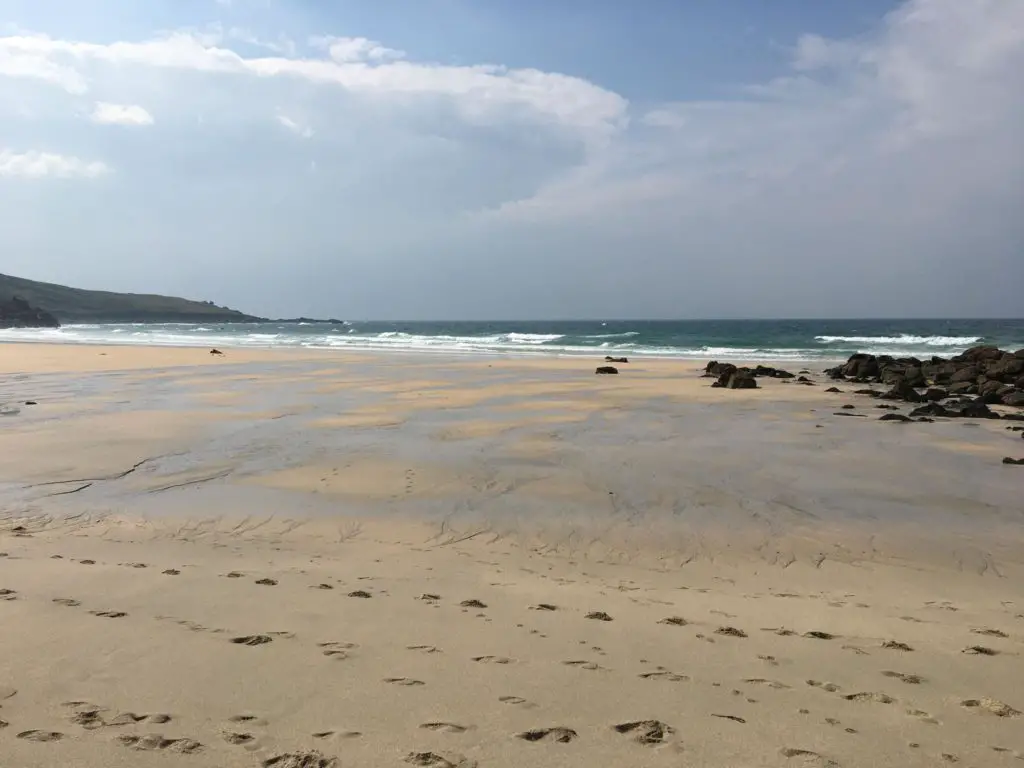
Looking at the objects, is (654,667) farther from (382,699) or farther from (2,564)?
(2,564)

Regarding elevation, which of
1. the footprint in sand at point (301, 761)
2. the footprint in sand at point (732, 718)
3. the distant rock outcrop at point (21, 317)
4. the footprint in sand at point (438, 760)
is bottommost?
the footprint in sand at point (732, 718)

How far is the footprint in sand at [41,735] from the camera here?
2643 millimetres

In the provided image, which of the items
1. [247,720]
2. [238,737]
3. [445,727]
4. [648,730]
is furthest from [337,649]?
[648,730]

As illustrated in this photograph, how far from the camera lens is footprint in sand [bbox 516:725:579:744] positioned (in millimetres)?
2814

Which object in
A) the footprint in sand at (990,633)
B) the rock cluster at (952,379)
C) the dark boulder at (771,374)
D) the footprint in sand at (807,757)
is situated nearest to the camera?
the footprint in sand at (807,757)

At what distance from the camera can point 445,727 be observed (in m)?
2.87

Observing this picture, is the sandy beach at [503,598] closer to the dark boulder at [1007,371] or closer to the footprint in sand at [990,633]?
the footprint in sand at [990,633]

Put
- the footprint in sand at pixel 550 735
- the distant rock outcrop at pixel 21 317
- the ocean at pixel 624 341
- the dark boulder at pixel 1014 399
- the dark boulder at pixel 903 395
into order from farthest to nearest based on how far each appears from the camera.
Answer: the distant rock outcrop at pixel 21 317 < the ocean at pixel 624 341 < the dark boulder at pixel 903 395 < the dark boulder at pixel 1014 399 < the footprint in sand at pixel 550 735

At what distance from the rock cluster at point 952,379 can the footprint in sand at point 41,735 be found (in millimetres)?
16230

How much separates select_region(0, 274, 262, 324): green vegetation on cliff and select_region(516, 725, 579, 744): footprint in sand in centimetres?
15729

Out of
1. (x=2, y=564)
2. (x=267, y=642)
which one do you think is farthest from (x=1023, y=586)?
(x=2, y=564)

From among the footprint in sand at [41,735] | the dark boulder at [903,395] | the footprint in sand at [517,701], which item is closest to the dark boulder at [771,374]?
the dark boulder at [903,395]

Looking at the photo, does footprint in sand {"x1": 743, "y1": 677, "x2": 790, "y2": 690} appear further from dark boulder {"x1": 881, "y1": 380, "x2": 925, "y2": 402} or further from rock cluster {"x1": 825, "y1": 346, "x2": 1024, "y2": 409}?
dark boulder {"x1": 881, "y1": 380, "x2": 925, "y2": 402}

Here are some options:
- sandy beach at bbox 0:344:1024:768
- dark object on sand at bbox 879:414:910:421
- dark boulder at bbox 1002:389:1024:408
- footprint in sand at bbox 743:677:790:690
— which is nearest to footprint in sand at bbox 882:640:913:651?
sandy beach at bbox 0:344:1024:768
